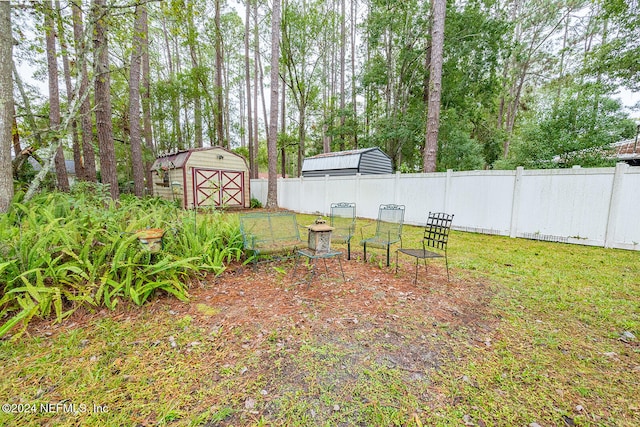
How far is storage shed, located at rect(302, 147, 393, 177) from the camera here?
11625mm

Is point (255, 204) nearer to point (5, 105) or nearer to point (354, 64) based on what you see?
point (5, 105)

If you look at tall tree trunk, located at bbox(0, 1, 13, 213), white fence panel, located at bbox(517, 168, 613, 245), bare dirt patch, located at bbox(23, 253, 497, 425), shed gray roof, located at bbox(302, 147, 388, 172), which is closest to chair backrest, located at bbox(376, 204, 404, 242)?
bare dirt patch, located at bbox(23, 253, 497, 425)

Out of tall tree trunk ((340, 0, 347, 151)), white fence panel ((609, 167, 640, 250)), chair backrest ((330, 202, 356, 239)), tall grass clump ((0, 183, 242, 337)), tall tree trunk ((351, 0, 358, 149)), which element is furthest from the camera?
tall tree trunk ((351, 0, 358, 149))

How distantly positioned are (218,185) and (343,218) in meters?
8.33

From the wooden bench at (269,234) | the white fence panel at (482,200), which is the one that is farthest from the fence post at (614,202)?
the wooden bench at (269,234)

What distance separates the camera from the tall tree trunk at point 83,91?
4.08 metres

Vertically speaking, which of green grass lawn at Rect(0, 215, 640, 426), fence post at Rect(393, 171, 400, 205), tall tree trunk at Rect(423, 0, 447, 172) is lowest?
green grass lawn at Rect(0, 215, 640, 426)

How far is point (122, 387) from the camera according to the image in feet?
5.60

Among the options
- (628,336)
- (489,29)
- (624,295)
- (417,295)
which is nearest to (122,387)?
(417,295)

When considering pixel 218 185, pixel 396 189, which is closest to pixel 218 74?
pixel 218 185

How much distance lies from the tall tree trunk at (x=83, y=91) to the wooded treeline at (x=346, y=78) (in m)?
0.06

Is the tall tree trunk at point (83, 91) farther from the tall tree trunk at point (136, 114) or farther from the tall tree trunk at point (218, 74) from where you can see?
the tall tree trunk at point (218, 74)

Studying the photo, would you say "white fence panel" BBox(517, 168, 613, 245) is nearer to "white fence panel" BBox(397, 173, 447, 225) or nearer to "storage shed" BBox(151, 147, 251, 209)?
"white fence panel" BBox(397, 173, 447, 225)

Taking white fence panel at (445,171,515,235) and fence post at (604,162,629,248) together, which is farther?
white fence panel at (445,171,515,235)
